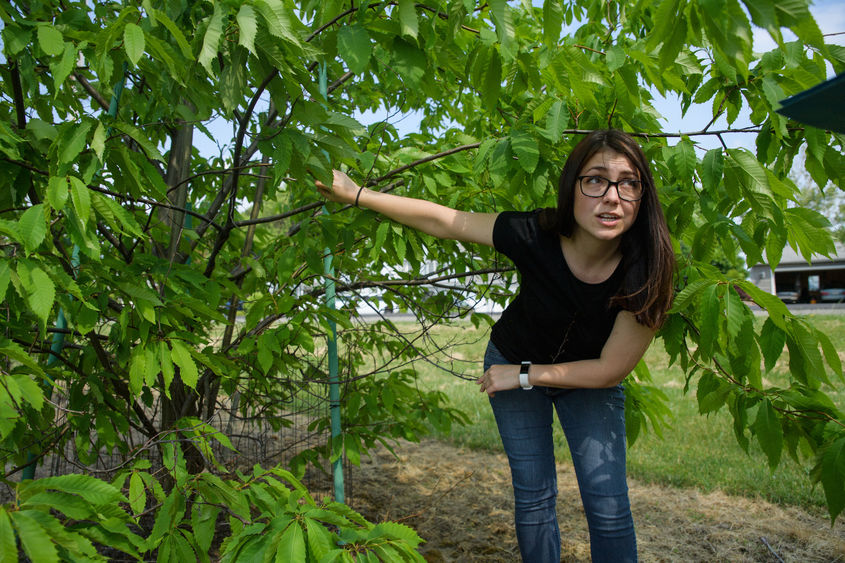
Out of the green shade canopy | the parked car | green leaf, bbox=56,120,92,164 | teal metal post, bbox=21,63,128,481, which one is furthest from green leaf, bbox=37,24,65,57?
the parked car

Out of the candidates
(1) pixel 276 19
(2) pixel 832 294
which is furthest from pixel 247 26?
(2) pixel 832 294

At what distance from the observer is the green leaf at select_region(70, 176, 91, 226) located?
1.33 meters

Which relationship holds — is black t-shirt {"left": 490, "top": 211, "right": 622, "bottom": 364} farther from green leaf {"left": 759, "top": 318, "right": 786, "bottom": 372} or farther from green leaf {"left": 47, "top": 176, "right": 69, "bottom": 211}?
green leaf {"left": 47, "top": 176, "right": 69, "bottom": 211}

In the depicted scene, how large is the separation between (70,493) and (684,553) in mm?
2962

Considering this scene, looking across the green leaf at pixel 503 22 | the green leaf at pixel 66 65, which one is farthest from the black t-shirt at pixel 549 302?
the green leaf at pixel 66 65

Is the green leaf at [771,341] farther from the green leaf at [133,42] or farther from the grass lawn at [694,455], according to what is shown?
the green leaf at [133,42]

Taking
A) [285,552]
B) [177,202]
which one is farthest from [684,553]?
[177,202]

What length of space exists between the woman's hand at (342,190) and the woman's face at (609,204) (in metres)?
0.75

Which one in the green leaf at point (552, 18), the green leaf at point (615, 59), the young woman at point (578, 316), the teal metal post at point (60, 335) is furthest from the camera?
the teal metal post at point (60, 335)

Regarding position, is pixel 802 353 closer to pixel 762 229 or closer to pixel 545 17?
pixel 762 229

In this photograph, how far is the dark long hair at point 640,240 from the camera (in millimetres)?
1684

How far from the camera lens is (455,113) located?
363 centimetres

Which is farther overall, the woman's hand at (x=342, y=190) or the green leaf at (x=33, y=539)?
the woman's hand at (x=342, y=190)

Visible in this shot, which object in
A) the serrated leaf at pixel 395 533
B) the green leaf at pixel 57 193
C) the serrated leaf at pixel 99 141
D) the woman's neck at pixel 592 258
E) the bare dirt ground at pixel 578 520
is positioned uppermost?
the serrated leaf at pixel 99 141
